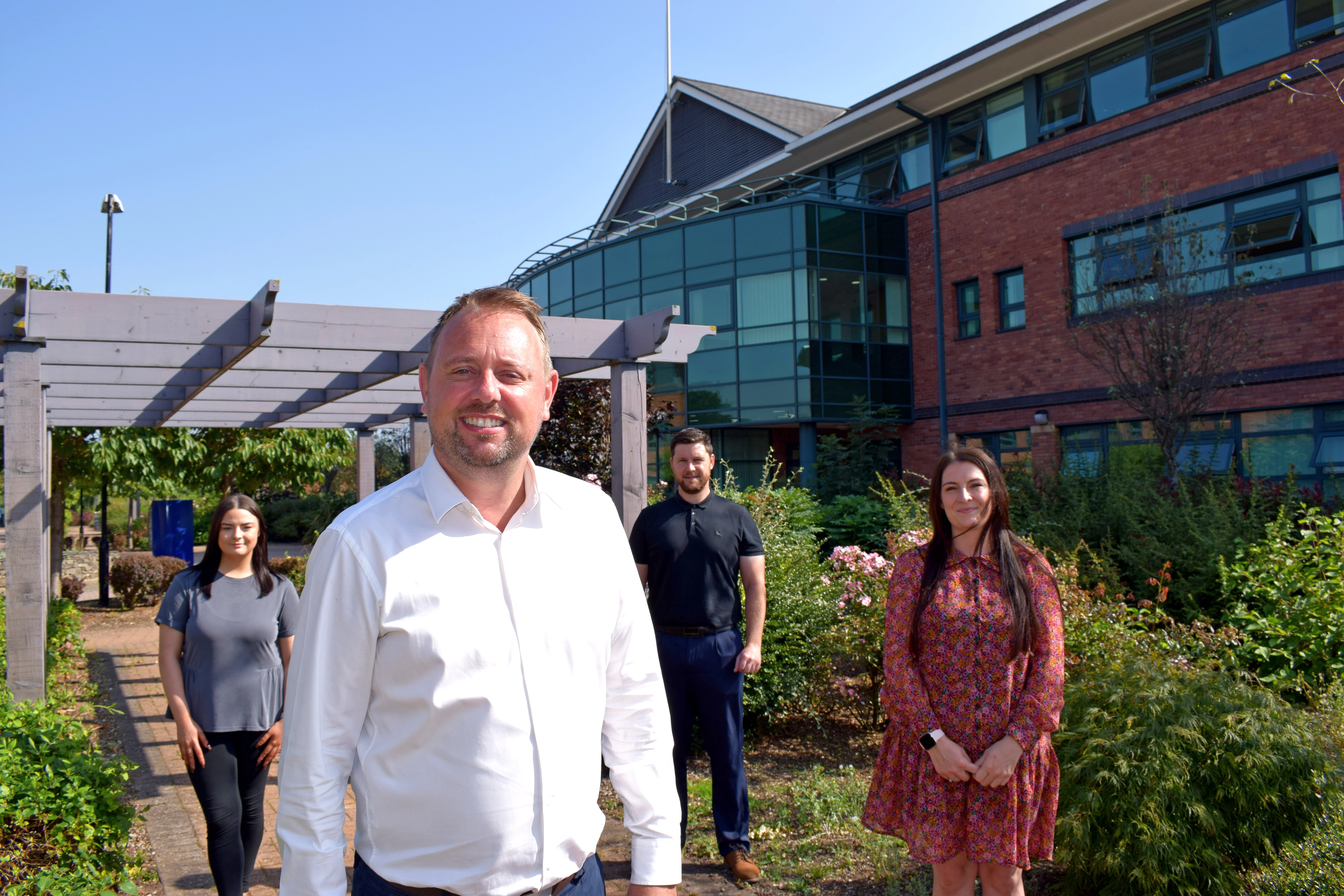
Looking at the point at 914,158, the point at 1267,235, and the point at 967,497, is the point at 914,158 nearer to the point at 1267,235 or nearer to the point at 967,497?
the point at 1267,235

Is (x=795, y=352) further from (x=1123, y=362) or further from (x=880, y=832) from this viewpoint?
(x=880, y=832)

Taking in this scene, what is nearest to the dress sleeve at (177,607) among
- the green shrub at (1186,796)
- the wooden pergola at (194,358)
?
the wooden pergola at (194,358)

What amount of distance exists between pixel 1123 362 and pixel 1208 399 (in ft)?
4.63

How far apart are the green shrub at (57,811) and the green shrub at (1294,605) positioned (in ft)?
17.9

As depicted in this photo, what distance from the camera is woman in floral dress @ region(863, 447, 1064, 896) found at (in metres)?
3.03

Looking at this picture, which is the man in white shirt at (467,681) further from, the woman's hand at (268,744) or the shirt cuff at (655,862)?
the woman's hand at (268,744)

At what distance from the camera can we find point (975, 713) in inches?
122

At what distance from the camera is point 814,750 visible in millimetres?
6199

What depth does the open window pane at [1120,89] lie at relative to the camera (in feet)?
51.0

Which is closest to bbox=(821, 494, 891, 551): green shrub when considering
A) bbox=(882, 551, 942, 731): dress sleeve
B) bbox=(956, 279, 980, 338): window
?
bbox=(956, 279, 980, 338): window

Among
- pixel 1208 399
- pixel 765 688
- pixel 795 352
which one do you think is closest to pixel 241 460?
pixel 795 352

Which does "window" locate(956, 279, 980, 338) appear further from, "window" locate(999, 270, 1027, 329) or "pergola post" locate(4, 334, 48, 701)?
"pergola post" locate(4, 334, 48, 701)

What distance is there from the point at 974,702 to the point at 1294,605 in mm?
3746

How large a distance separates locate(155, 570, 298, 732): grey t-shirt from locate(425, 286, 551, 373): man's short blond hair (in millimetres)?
2671
